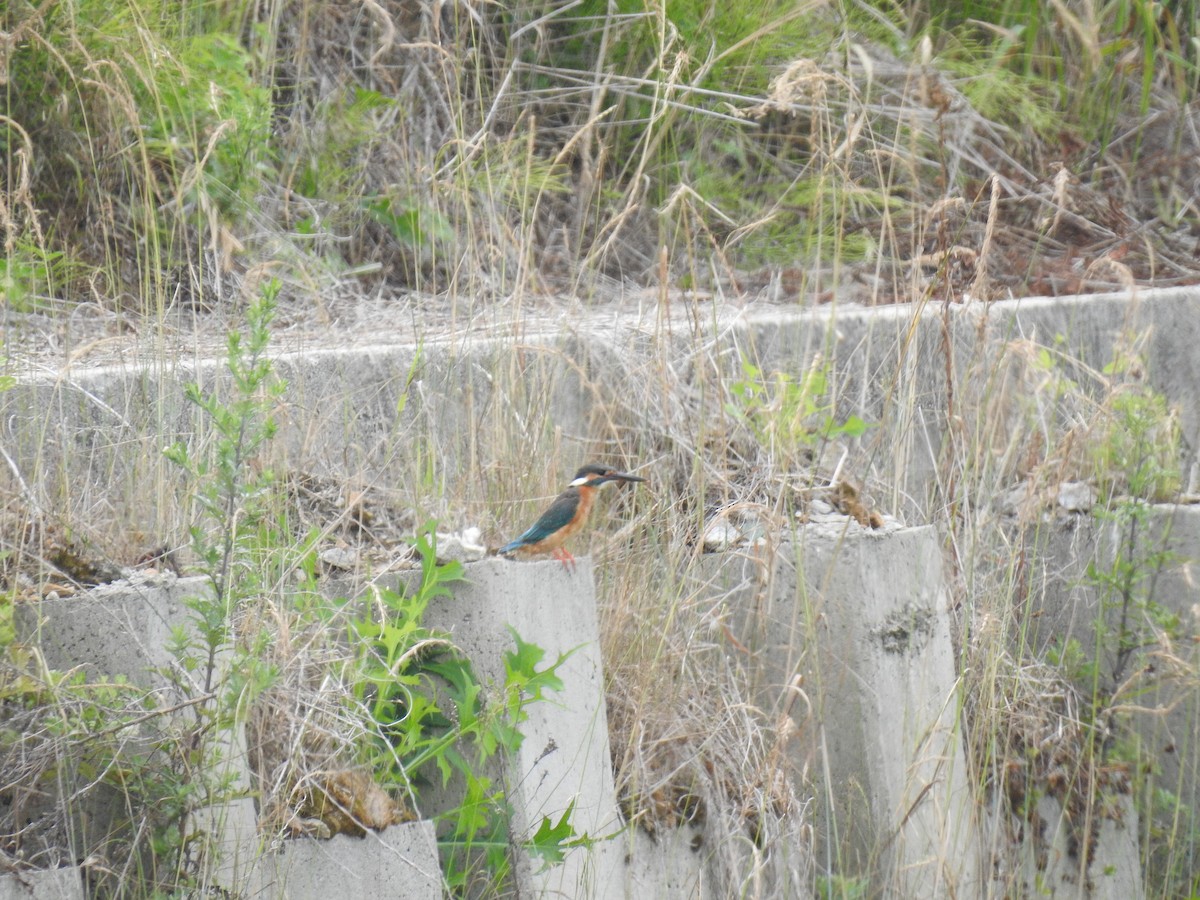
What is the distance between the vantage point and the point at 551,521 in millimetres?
2865

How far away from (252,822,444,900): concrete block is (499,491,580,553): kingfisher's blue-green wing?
0.65 metres

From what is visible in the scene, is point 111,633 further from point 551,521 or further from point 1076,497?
point 1076,497

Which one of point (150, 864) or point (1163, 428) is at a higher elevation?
point (1163, 428)

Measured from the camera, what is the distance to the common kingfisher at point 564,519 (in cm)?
279

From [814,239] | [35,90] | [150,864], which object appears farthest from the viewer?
[814,239]

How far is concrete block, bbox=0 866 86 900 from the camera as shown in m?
2.03

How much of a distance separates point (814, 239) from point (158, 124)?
2349 millimetres

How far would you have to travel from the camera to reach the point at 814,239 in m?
5.07

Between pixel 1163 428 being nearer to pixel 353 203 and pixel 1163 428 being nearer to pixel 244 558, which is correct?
pixel 244 558

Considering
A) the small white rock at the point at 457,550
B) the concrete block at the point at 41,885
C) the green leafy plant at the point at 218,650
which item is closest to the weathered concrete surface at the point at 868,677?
the small white rock at the point at 457,550

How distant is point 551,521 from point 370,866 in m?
0.83

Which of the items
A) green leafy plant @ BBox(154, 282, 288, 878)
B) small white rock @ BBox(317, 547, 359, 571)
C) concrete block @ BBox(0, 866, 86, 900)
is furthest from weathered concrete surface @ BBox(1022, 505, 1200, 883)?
concrete block @ BBox(0, 866, 86, 900)

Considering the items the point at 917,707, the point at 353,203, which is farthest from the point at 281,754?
the point at 353,203

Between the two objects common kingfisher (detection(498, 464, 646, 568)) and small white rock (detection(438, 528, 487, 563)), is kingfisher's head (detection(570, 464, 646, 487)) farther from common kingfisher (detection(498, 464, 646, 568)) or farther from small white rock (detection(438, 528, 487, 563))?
small white rock (detection(438, 528, 487, 563))
